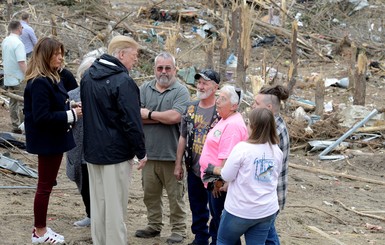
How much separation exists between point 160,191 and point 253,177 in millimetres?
1788

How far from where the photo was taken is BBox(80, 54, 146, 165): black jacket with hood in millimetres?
5328

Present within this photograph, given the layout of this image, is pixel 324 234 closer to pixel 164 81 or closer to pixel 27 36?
pixel 164 81

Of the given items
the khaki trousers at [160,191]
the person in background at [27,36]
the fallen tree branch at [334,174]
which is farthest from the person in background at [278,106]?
the person in background at [27,36]

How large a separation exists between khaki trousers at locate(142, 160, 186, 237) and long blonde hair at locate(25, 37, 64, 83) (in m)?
1.28

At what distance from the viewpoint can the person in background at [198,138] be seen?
6.03 meters

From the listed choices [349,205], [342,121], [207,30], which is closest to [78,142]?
[349,205]

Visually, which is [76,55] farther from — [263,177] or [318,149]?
[263,177]

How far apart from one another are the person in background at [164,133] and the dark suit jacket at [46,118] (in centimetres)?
81

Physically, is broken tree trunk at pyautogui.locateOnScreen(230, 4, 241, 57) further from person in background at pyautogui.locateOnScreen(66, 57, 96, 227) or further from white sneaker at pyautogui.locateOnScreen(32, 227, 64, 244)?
white sneaker at pyautogui.locateOnScreen(32, 227, 64, 244)

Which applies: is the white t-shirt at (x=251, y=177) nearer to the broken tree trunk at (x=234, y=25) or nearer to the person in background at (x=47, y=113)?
the person in background at (x=47, y=113)

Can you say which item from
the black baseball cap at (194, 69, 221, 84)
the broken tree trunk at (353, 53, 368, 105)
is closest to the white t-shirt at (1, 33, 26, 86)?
the black baseball cap at (194, 69, 221, 84)

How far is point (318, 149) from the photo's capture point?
12.4m

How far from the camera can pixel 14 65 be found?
11.1 metres

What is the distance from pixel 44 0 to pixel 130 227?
1732 centimetres
